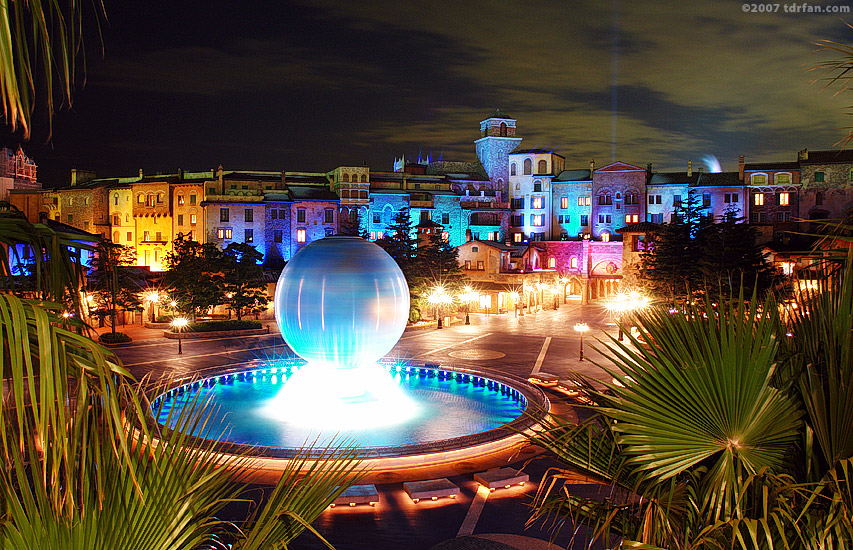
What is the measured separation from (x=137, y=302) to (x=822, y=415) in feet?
125

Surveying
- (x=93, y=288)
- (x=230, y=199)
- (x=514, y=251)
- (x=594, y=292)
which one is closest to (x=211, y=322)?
(x=93, y=288)

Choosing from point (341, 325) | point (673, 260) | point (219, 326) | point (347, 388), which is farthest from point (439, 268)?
point (341, 325)

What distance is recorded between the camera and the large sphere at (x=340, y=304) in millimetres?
20250

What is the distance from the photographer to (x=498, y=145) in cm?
7881

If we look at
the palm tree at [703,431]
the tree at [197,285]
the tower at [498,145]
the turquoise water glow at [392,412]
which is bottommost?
the turquoise water glow at [392,412]

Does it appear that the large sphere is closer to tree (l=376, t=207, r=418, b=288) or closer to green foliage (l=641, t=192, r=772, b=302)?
green foliage (l=641, t=192, r=772, b=302)

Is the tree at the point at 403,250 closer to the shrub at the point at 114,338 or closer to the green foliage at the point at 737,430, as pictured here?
the shrub at the point at 114,338

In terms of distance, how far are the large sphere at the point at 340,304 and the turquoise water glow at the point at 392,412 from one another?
7.59 feet

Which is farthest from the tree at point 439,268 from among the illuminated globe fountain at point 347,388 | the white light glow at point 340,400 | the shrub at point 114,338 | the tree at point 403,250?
the illuminated globe fountain at point 347,388

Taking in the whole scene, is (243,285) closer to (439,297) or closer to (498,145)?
(439,297)

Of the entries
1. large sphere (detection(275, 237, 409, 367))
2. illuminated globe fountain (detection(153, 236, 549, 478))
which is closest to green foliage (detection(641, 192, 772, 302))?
illuminated globe fountain (detection(153, 236, 549, 478))

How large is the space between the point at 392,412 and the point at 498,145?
62154mm

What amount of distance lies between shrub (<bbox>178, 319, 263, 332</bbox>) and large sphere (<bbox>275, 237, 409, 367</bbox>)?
18202 mm

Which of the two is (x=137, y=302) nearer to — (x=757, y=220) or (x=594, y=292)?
(x=594, y=292)
